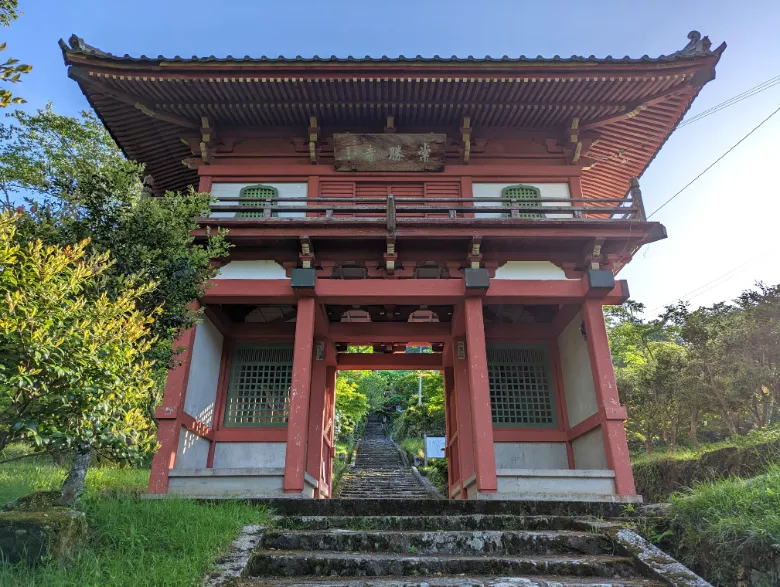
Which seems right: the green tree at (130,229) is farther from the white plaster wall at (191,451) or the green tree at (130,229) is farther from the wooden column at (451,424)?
the wooden column at (451,424)

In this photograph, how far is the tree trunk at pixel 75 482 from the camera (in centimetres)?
480

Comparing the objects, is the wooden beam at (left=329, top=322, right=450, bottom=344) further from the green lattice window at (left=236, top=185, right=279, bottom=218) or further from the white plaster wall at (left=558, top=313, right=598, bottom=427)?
the green lattice window at (left=236, top=185, right=279, bottom=218)

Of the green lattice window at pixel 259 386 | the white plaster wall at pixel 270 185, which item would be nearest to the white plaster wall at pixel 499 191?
the white plaster wall at pixel 270 185

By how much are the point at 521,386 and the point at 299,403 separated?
504 centimetres

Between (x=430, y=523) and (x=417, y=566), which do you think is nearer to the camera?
(x=417, y=566)

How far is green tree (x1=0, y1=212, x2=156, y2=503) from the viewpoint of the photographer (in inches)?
123

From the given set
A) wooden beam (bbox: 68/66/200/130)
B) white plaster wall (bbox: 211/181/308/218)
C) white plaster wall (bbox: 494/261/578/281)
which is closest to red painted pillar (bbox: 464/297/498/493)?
white plaster wall (bbox: 494/261/578/281)

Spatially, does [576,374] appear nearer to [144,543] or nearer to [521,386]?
[521,386]

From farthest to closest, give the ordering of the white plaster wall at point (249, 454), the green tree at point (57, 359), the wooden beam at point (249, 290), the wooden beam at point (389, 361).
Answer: the wooden beam at point (389, 361)
the white plaster wall at point (249, 454)
the wooden beam at point (249, 290)
the green tree at point (57, 359)

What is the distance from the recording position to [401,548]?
4688mm

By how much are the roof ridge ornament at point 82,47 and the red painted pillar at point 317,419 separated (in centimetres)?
650

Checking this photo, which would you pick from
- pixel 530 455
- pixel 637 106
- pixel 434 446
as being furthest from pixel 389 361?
pixel 434 446

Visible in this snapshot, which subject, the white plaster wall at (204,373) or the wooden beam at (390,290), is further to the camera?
the white plaster wall at (204,373)

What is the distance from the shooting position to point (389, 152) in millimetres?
9484
